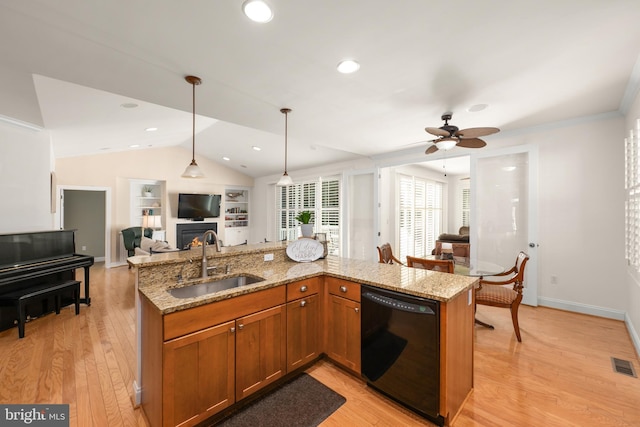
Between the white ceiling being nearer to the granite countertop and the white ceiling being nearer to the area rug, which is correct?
the granite countertop

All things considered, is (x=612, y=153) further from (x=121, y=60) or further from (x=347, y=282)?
(x=121, y=60)

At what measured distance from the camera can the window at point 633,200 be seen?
8.08ft

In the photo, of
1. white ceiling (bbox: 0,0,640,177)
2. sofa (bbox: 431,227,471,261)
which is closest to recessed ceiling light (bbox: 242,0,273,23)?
white ceiling (bbox: 0,0,640,177)

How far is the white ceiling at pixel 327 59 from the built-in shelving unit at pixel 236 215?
567 cm

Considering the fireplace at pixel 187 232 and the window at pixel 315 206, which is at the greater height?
the window at pixel 315 206

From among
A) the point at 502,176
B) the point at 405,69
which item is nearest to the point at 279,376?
the point at 405,69

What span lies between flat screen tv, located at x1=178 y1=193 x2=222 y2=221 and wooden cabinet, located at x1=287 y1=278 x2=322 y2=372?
673cm

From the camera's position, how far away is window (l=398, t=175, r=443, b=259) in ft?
20.9

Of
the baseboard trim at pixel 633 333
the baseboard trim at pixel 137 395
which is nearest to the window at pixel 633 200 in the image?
the baseboard trim at pixel 633 333

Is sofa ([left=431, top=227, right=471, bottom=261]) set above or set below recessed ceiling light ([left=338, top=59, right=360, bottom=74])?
below

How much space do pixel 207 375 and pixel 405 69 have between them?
8.83 feet

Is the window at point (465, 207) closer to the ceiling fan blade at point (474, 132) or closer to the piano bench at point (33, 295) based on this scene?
the ceiling fan blade at point (474, 132)

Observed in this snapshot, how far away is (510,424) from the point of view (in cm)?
171

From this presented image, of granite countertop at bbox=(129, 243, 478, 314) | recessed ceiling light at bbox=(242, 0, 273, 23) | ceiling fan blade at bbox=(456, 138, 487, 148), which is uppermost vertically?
recessed ceiling light at bbox=(242, 0, 273, 23)
